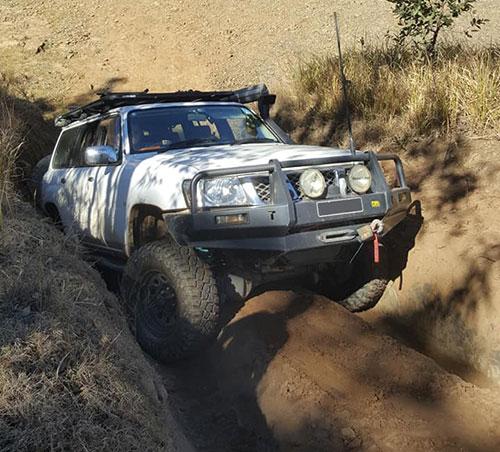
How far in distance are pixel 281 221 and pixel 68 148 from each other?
417 cm

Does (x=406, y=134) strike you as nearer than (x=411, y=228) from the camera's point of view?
No

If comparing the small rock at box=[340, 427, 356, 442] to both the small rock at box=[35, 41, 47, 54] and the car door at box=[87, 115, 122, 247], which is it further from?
the small rock at box=[35, 41, 47, 54]

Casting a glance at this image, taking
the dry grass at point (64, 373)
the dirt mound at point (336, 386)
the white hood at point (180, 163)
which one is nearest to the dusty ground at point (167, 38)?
the white hood at point (180, 163)

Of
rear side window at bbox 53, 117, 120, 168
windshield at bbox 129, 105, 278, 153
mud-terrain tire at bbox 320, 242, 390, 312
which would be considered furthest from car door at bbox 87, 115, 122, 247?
mud-terrain tire at bbox 320, 242, 390, 312

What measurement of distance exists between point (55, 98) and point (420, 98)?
11240mm

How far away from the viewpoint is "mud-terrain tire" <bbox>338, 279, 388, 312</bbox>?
5.58m

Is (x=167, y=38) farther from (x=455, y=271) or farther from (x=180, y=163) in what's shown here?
(x=455, y=271)

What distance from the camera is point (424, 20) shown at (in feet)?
28.9

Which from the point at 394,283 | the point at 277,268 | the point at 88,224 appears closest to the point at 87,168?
the point at 88,224

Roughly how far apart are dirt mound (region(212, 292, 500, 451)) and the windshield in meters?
1.59

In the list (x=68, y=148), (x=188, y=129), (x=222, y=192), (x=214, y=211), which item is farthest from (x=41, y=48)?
(x=214, y=211)

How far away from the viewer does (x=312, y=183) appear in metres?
4.35

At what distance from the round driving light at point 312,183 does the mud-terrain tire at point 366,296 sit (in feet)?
5.15

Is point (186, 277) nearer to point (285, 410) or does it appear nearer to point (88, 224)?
point (285, 410)
